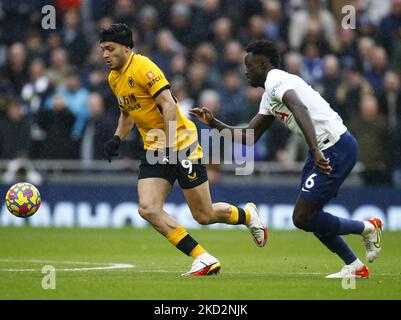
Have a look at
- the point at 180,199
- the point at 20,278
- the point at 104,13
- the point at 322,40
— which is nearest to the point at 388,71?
the point at 322,40

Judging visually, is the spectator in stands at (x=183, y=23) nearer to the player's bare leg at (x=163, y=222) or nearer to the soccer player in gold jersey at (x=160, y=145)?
the soccer player in gold jersey at (x=160, y=145)

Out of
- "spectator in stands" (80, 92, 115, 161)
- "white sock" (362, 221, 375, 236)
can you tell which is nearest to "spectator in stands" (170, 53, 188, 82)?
"spectator in stands" (80, 92, 115, 161)

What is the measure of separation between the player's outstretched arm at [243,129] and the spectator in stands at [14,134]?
9249 mm

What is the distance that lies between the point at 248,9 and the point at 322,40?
6.05ft

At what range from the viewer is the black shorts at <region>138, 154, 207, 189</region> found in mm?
10430

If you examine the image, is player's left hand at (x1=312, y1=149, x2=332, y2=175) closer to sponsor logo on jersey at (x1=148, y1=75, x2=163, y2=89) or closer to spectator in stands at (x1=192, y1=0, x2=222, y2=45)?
sponsor logo on jersey at (x1=148, y1=75, x2=163, y2=89)

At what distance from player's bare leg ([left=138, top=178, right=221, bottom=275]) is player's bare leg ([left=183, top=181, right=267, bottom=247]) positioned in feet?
1.06

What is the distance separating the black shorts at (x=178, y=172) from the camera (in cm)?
1043

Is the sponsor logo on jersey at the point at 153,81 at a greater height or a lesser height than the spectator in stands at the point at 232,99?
lesser

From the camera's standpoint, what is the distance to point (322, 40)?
20.1 m

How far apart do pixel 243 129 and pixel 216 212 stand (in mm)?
951

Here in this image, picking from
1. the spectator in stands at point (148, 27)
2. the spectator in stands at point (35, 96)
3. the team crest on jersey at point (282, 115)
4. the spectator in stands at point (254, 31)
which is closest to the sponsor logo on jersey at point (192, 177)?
the team crest on jersey at point (282, 115)

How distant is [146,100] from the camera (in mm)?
10523

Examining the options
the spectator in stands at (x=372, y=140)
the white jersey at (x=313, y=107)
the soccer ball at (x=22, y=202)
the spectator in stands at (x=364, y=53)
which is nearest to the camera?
the white jersey at (x=313, y=107)
